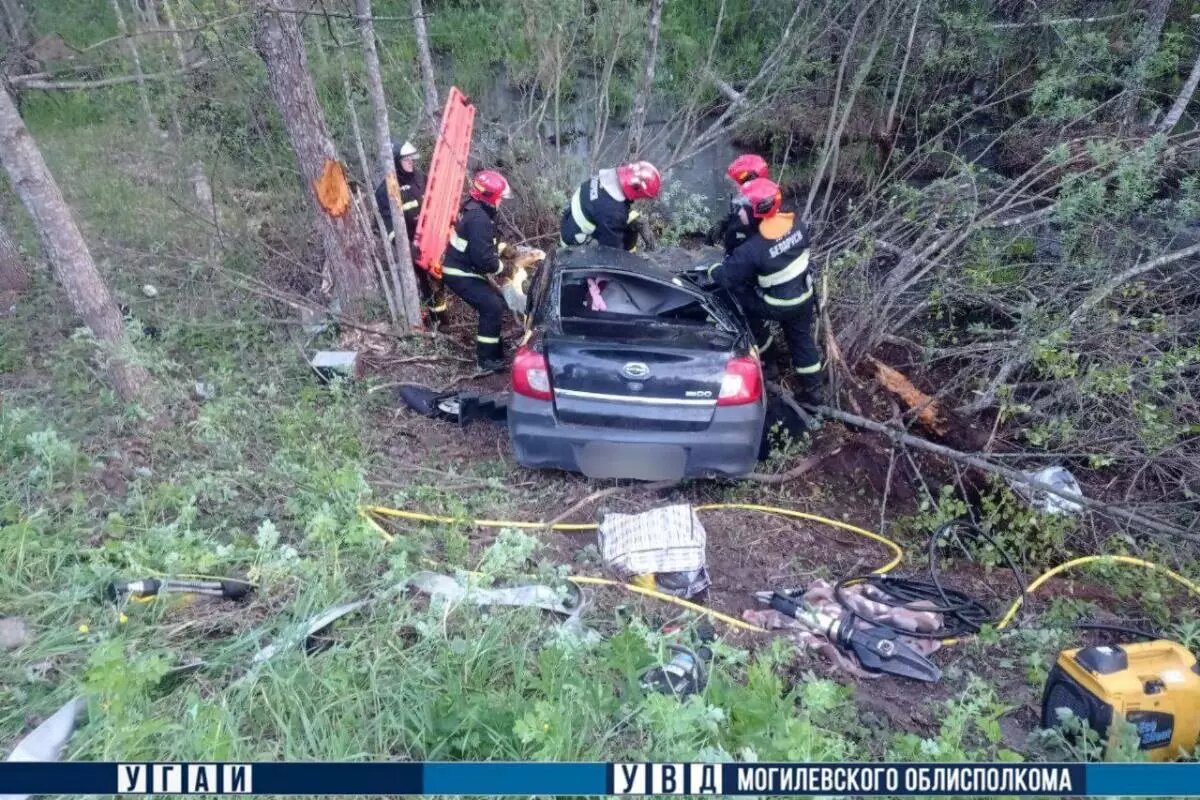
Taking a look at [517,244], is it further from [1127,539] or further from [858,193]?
[1127,539]

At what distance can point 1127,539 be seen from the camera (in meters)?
4.14

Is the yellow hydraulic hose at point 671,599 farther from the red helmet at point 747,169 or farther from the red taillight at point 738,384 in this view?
the red helmet at point 747,169

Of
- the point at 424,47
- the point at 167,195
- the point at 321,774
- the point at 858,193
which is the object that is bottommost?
the point at 858,193

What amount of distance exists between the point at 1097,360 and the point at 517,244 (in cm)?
519

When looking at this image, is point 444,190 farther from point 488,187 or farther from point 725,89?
point 725,89

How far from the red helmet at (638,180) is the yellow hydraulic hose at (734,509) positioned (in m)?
2.56

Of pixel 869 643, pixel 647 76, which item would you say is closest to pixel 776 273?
pixel 869 643

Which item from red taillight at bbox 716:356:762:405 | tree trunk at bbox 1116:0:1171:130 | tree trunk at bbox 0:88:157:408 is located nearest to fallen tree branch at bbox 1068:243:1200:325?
red taillight at bbox 716:356:762:405

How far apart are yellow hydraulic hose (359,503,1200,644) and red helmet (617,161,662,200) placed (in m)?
2.56

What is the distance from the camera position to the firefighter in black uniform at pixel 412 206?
24.0 ft

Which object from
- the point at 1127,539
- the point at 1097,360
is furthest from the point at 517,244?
the point at 1127,539

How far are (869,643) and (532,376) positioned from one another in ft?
6.88

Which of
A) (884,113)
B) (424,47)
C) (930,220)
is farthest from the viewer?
(884,113)

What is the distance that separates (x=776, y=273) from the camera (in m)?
5.37
